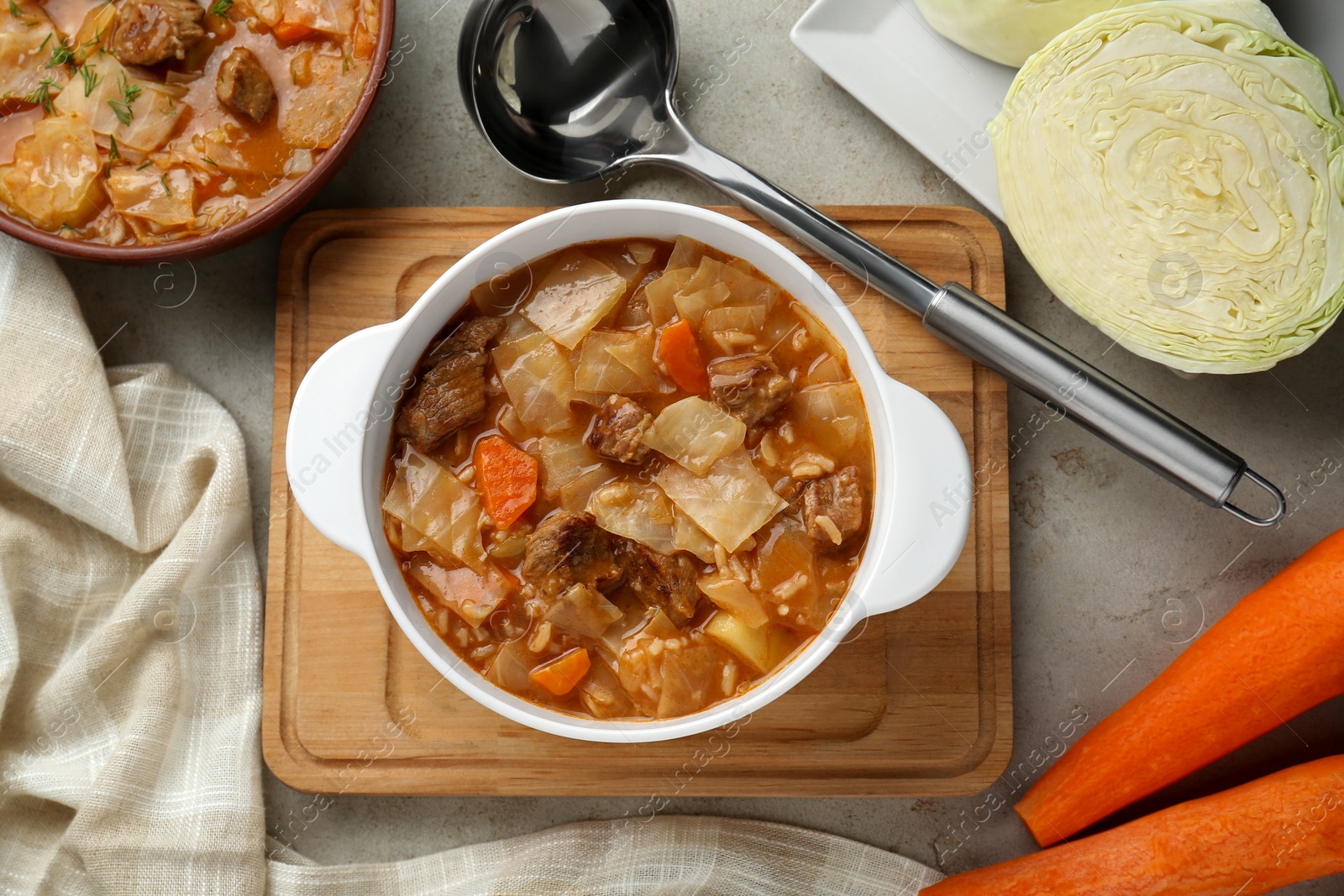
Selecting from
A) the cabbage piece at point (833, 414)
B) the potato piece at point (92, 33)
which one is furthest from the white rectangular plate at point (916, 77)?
the potato piece at point (92, 33)

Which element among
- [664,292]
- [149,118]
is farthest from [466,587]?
[149,118]

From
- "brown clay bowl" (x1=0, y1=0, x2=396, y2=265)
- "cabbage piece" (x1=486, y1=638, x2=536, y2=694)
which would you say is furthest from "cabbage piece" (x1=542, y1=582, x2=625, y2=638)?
"brown clay bowl" (x1=0, y1=0, x2=396, y2=265)

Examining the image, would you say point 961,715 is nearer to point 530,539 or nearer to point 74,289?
point 530,539

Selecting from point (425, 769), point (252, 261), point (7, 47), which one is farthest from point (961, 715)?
point (7, 47)

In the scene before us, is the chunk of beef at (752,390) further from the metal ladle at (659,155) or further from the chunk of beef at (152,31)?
the chunk of beef at (152,31)

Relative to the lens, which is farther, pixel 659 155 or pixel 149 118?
pixel 659 155

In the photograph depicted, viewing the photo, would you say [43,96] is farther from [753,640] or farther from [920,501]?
[920,501]
